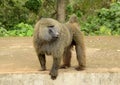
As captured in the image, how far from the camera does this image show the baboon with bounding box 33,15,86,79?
487 cm

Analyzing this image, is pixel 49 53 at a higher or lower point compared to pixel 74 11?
higher

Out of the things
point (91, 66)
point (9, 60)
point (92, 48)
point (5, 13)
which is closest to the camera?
point (91, 66)

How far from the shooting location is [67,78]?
17.6 feet

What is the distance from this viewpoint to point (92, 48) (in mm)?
7074

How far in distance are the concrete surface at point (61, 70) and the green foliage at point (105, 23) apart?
3078 millimetres

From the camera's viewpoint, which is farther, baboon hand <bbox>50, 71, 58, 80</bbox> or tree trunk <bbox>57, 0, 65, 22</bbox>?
tree trunk <bbox>57, 0, 65, 22</bbox>

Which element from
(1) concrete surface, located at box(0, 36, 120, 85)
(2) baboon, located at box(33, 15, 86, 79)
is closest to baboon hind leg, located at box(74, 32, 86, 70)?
(2) baboon, located at box(33, 15, 86, 79)

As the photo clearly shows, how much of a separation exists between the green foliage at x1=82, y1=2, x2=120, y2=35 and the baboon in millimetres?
4664

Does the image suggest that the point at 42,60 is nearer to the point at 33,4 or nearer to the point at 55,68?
the point at 55,68

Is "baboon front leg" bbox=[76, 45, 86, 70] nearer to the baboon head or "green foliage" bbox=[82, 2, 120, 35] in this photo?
the baboon head

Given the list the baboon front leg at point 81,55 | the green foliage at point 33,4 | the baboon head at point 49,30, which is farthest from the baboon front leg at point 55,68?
the green foliage at point 33,4

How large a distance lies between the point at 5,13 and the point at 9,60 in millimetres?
6559

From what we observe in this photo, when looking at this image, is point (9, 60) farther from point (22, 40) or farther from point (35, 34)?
point (22, 40)

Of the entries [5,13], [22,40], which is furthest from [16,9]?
[22,40]
